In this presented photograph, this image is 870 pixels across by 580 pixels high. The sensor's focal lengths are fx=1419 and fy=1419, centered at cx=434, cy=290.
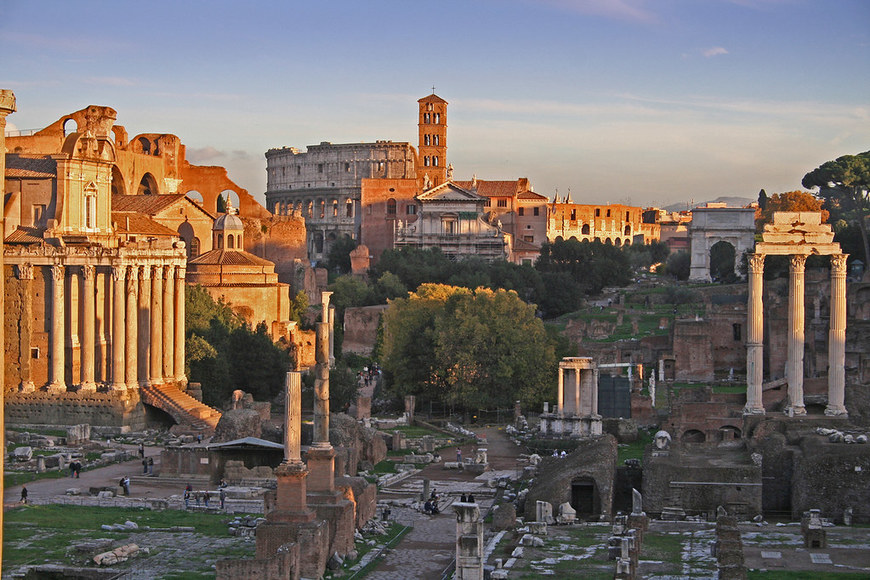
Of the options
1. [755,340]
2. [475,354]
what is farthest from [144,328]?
[755,340]

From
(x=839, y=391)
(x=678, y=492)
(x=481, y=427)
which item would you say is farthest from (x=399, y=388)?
(x=678, y=492)

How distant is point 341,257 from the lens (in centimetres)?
9475

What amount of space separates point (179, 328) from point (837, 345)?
67.1 ft

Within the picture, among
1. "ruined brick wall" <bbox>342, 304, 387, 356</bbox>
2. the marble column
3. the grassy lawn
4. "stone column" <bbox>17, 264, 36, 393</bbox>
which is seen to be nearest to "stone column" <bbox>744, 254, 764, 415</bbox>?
the grassy lawn

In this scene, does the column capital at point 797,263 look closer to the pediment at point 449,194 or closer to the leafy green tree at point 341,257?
the pediment at point 449,194

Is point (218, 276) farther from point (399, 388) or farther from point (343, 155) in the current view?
point (343, 155)

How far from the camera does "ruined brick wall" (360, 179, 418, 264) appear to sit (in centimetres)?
9988

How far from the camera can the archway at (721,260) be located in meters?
87.9

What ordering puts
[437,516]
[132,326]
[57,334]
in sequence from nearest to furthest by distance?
[437,516] → [57,334] → [132,326]

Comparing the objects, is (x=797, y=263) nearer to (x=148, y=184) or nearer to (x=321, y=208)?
(x=148, y=184)

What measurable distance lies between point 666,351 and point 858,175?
1636 centimetres

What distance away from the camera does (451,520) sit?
96.3ft

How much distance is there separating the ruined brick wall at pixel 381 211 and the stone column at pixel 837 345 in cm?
6467

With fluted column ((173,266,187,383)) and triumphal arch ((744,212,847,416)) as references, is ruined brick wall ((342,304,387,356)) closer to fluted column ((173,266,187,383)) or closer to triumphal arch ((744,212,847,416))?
fluted column ((173,266,187,383))
